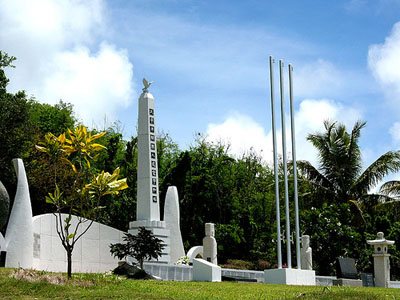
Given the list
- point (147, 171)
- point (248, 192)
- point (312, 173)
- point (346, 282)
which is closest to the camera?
point (346, 282)

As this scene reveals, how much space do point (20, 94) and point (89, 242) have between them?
40.6 feet

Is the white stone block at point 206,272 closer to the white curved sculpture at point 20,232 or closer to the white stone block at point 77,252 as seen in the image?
the white curved sculpture at point 20,232

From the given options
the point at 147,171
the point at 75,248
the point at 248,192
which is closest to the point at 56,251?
the point at 75,248

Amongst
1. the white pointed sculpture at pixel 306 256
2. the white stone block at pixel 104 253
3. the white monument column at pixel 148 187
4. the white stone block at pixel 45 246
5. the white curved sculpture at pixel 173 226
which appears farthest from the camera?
the white curved sculpture at pixel 173 226

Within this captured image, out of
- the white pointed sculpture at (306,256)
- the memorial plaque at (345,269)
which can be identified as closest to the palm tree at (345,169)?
the white pointed sculpture at (306,256)

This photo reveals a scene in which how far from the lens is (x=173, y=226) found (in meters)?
27.1

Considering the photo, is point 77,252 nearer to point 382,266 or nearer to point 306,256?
point 306,256

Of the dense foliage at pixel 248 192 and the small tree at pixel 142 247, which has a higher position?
the dense foliage at pixel 248 192

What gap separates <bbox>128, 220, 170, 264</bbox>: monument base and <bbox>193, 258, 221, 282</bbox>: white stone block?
6050mm

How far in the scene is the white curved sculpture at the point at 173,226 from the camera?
26625mm

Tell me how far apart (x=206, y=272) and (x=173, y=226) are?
9533 mm

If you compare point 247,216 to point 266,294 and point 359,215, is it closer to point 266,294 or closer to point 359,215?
point 359,215

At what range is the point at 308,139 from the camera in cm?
3184

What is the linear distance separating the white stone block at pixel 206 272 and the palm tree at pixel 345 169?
559 inches
